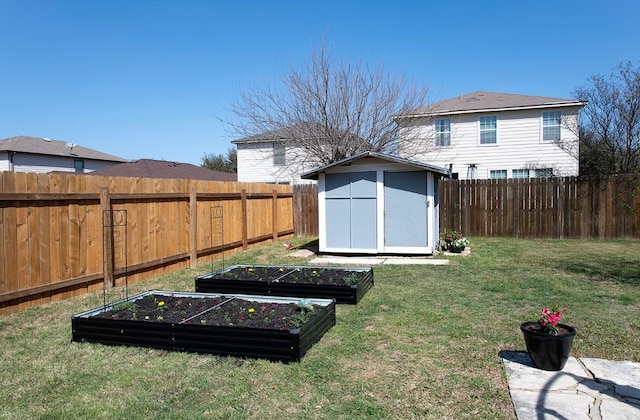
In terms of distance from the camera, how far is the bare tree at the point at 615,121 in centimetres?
1577

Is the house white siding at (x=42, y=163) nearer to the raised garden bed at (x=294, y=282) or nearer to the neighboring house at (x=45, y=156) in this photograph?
the neighboring house at (x=45, y=156)

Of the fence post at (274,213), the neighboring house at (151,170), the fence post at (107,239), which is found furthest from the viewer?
the neighboring house at (151,170)

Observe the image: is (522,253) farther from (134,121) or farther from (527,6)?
(134,121)

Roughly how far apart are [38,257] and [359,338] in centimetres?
444

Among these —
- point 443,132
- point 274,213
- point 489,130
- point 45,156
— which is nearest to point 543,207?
point 489,130

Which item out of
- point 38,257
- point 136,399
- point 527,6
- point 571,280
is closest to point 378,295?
point 571,280

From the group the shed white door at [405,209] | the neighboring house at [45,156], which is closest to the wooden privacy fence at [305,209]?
the shed white door at [405,209]

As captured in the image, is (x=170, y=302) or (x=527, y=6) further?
(x=527, y=6)

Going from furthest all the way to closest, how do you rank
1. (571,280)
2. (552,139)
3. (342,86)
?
1. (552,139)
2. (342,86)
3. (571,280)

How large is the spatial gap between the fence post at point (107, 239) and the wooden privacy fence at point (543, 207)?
991cm

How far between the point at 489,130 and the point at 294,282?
1463cm

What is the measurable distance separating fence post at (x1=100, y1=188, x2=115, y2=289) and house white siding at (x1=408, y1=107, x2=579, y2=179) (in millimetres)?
12699

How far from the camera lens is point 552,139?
17.8 metres

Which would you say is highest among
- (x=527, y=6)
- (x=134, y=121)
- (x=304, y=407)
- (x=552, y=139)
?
(x=527, y=6)
